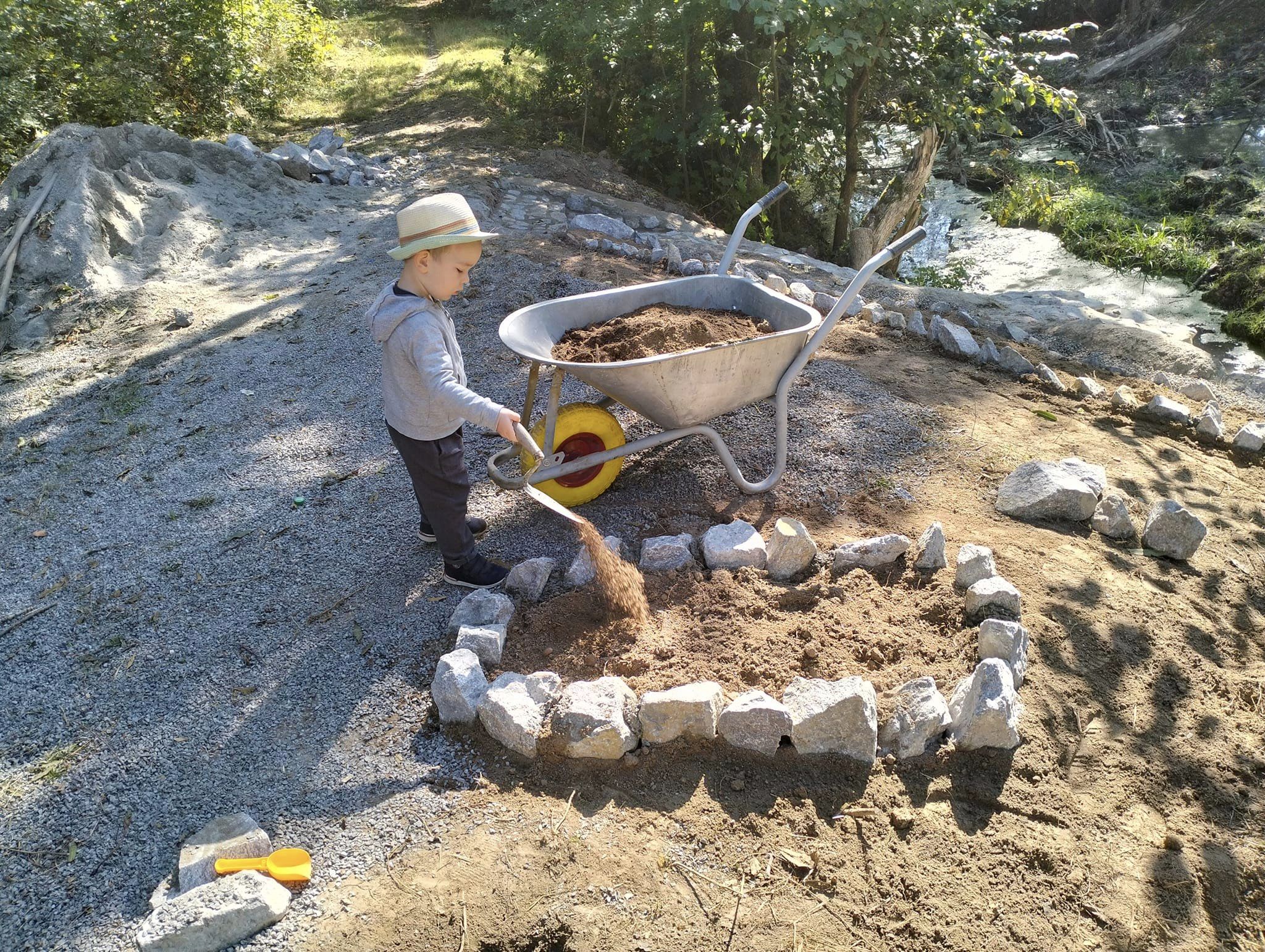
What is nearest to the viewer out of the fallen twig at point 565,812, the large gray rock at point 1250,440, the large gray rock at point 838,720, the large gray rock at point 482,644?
the fallen twig at point 565,812

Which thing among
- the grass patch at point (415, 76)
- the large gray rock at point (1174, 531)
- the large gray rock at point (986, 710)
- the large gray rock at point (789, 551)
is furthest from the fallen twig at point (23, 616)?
the grass patch at point (415, 76)

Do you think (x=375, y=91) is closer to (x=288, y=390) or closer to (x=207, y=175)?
(x=207, y=175)

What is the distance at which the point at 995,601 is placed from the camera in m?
2.98

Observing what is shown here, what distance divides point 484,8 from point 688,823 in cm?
2016

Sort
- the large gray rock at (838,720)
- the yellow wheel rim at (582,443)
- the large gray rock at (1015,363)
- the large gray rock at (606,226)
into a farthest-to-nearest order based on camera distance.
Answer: the large gray rock at (606,226) < the large gray rock at (1015,363) < the yellow wheel rim at (582,443) < the large gray rock at (838,720)

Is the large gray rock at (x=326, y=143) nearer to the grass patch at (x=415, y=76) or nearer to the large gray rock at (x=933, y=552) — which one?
the grass patch at (x=415, y=76)

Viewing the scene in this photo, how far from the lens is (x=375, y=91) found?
41.5 feet

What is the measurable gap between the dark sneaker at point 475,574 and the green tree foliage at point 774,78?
441 centimetres

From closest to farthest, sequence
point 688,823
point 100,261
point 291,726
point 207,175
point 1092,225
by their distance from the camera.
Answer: point 688,823, point 291,726, point 100,261, point 207,175, point 1092,225

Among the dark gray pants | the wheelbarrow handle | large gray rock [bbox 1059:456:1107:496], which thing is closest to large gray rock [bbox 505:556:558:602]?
the dark gray pants

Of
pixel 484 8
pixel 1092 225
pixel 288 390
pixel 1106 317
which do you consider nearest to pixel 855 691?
pixel 288 390

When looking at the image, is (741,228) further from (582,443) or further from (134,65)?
(134,65)

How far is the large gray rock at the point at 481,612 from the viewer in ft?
9.96

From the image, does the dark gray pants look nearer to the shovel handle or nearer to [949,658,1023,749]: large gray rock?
the shovel handle
